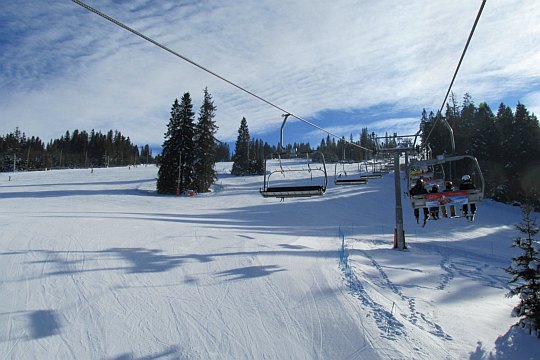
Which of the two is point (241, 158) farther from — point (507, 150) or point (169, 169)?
point (507, 150)

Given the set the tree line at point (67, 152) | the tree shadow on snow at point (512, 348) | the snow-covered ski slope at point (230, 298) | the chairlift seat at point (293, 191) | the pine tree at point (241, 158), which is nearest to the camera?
the snow-covered ski slope at point (230, 298)

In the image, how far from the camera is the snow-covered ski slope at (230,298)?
762 cm

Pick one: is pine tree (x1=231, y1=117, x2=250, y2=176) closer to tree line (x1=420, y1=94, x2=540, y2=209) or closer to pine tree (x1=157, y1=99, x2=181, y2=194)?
pine tree (x1=157, y1=99, x2=181, y2=194)

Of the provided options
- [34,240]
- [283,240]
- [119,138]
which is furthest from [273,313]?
[119,138]

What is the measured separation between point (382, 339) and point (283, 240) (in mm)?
9687

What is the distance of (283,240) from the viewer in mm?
17453

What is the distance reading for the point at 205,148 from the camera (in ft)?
143

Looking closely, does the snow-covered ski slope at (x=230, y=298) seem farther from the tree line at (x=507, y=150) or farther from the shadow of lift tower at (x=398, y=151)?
the tree line at (x=507, y=150)

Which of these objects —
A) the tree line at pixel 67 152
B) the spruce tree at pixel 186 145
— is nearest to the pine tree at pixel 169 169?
the spruce tree at pixel 186 145

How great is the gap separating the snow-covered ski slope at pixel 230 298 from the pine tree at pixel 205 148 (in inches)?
951

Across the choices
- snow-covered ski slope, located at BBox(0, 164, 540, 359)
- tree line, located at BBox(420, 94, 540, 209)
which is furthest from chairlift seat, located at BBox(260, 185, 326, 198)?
tree line, located at BBox(420, 94, 540, 209)

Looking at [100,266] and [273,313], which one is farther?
[100,266]

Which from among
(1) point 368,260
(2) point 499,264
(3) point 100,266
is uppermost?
(3) point 100,266

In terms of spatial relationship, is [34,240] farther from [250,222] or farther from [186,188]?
[186,188]
